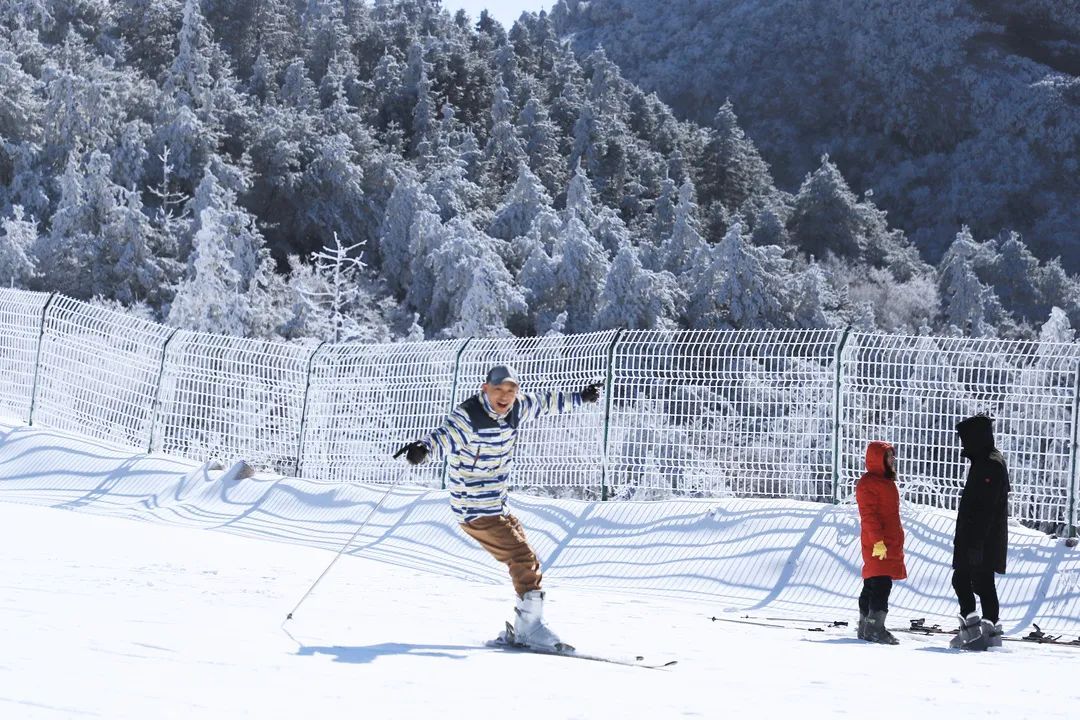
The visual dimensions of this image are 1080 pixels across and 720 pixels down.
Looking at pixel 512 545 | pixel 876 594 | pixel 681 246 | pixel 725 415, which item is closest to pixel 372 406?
pixel 725 415

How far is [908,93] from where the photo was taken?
9056 centimetres

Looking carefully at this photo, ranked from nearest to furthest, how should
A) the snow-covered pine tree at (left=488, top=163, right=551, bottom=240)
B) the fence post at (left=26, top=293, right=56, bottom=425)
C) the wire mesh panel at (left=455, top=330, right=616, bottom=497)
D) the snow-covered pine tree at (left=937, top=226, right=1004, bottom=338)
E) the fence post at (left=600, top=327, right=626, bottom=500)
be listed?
the fence post at (left=600, top=327, right=626, bottom=500) < the wire mesh panel at (left=455, top=330, right=616, bottom=497) < the fence post at (left=26, top=293, right=56, bottom=425) < the snow-covered pine tree at (left=488, top=163, right=551, bottom=240) < the snow-covered pine tree at (left=937, top=226, right=1004, bottom=338)

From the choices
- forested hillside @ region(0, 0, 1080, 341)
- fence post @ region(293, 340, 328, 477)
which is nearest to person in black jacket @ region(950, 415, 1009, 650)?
fence post @ region(293, 340, 328, 477)

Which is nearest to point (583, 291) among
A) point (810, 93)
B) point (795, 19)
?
point (810, 93)

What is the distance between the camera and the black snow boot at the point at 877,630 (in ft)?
26.0

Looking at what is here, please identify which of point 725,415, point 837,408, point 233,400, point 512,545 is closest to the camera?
point 512,545

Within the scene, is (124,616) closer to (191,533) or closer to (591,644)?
(591,644)

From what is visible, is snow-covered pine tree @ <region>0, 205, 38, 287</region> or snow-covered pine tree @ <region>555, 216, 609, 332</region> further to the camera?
snow-covered pine tree @ <region>555, 216, 609, 332</region>

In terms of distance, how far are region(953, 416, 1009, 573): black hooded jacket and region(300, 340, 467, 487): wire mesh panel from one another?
22.7 ft

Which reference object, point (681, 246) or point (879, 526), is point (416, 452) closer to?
point (879, 526)

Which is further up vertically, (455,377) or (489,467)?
(455,377)

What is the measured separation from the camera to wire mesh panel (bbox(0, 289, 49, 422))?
16.7m

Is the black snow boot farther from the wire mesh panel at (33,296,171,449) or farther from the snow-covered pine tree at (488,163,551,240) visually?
the snow-covered pine tree at (488,163,551,240)

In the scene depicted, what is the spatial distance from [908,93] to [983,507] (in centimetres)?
8783
